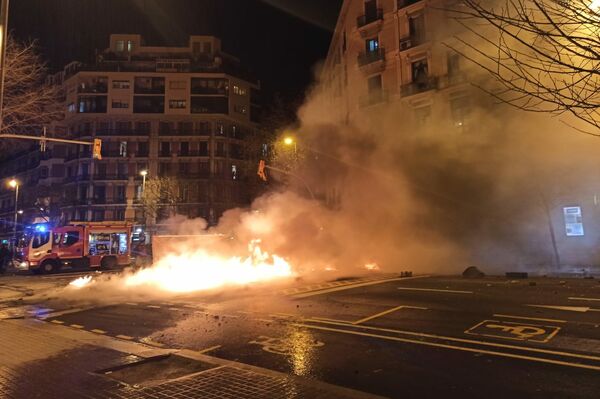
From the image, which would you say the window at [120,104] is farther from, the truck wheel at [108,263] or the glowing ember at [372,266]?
the glowing ember at [372,266]

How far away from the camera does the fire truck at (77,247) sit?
22.2 metres

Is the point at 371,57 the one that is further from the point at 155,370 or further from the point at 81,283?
the point at 155,370

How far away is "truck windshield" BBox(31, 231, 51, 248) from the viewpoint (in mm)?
22234

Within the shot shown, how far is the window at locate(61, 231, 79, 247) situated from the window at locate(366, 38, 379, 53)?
20.7 metres

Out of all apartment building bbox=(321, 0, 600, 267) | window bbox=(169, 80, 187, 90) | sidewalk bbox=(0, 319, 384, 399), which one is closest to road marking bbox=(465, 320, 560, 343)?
sidewalk bbox=(0, 319, 384, 399)

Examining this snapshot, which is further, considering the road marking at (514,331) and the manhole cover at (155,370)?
the road marking at (514,331)

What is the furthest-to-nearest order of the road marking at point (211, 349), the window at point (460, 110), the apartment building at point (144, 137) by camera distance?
the apartment building at point (144, 137)
the window at point (460, 110)
the road marking at point (211, 349)

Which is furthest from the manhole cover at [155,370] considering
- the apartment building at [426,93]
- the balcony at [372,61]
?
the balcony at [372,61]

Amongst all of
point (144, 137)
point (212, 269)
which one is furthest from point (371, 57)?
point (144, 137)

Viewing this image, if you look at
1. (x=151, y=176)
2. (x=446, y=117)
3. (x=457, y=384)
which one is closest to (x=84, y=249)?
(x=446, y=117)

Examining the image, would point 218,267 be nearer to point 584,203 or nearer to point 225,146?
point 584,203

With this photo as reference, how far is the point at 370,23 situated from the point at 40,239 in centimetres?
2299

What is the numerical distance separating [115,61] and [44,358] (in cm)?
5666

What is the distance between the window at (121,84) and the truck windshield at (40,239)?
1372 inches
